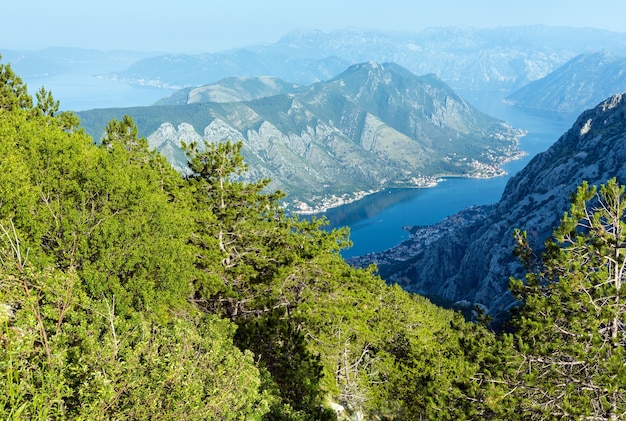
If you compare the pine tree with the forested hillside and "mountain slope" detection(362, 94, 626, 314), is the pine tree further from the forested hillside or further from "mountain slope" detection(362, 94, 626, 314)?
"mountain slope" detection(362, 94, 626, 314)

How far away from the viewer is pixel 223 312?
25406 millimetres

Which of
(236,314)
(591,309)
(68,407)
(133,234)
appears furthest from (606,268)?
(133,234)

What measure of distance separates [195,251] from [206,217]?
286 cm

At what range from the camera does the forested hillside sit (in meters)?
10.6

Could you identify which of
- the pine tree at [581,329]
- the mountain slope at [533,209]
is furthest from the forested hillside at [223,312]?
the mountain slope at [533,209]

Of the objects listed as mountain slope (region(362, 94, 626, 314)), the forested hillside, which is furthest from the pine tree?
mountain slope (region(362, 94, 626, 314))

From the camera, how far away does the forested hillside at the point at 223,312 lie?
1064cm

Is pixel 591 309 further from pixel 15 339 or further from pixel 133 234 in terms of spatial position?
pixel 133 234

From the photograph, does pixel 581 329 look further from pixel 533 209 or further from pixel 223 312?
pixel 533 209

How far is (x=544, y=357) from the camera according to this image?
1402 cm

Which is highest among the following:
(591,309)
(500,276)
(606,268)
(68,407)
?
(606,268)

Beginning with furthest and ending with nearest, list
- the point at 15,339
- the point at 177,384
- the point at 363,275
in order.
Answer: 1. the point at 363,275
2. the point at 177,384
3. the point at 15,339

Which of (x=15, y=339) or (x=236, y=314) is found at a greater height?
(x=15, y=339)

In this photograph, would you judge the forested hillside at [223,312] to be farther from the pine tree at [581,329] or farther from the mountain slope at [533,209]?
the mountain slope at [533,209]
